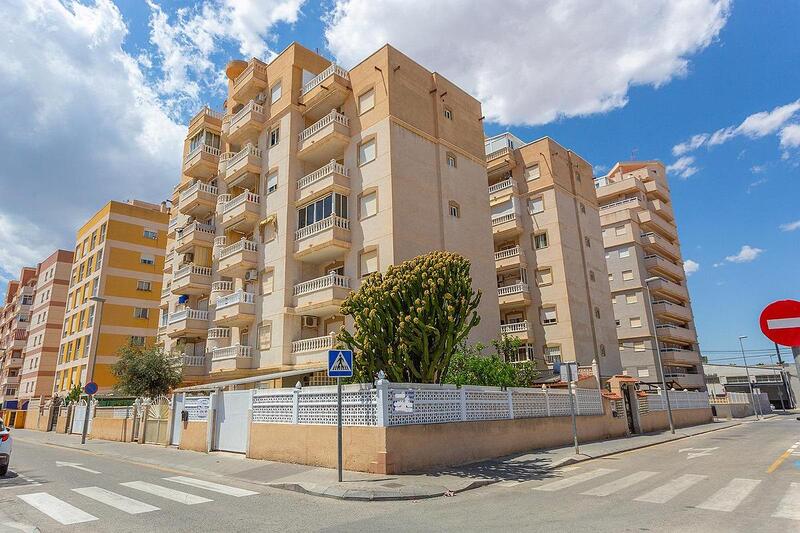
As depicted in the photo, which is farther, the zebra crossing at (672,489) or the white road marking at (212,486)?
the white road marking at (212,486)

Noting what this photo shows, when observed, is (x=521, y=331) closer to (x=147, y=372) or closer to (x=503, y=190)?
(x=503, y=190)

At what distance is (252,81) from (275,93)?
1889 millimetres

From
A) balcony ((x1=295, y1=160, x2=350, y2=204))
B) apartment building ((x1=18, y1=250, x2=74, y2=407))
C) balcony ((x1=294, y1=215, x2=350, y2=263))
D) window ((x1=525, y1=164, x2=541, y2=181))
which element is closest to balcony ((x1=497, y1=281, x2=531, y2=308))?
window ((x1=525, y1=164, x2=541, y2=181))

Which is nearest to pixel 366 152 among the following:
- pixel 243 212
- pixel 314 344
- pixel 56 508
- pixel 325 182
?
pixel 325 182

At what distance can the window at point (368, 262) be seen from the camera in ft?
75.8

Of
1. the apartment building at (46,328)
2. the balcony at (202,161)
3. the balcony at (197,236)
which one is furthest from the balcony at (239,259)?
the apartment building at (46,328)

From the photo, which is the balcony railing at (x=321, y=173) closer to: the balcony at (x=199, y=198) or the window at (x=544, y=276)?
the balcony at (x=199, y=198)

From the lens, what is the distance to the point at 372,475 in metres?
11.5

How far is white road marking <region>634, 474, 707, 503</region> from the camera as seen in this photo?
889 centimetres

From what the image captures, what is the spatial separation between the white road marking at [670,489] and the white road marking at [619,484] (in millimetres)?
641

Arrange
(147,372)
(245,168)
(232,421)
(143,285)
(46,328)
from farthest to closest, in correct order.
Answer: (46,328) → (143,285) → (245,168) → (147,372) → (232,421)

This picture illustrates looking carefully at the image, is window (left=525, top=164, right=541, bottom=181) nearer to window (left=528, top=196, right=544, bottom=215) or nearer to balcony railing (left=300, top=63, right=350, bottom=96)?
window (left=528, top=196, right=544, bottom=215)

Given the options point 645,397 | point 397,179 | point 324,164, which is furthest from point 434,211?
point 645,397

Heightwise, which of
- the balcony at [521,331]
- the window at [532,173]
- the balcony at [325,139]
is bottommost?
the balcony at [521,331]
